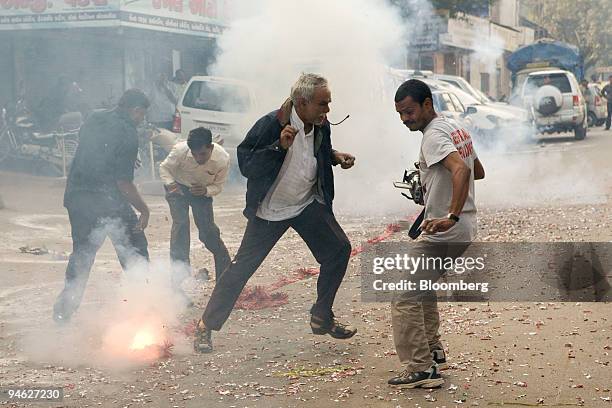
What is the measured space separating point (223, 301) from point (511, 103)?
20436mm

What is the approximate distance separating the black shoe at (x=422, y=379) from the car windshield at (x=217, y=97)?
1030 cm

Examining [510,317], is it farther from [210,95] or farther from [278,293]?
[210,95]

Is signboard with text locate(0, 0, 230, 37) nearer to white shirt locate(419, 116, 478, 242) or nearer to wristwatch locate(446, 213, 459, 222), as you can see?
white shirt locate(419, 116, 478, 242)

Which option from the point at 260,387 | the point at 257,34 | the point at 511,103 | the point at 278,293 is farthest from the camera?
the point at 511,103

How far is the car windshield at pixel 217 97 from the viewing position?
14.8 metres

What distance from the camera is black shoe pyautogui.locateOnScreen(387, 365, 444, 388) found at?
15.5ft

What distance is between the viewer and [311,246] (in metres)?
5.47

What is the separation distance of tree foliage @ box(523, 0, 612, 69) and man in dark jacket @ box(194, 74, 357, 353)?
41071 mm

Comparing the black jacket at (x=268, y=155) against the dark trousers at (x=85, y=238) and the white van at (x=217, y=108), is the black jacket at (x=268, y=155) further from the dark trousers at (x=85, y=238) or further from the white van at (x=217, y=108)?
the white van at (x=217, y=108)

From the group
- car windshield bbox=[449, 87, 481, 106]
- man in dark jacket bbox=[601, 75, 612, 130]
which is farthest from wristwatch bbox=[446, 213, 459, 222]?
man in dark jacket bbox=[601, 75, 612, 130]

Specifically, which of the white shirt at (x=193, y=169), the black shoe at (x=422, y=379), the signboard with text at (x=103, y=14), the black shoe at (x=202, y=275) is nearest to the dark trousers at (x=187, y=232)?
the white shirt at (x=193, y=169)

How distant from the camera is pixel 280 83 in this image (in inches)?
614

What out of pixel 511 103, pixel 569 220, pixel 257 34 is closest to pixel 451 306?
A: pixel 569 220

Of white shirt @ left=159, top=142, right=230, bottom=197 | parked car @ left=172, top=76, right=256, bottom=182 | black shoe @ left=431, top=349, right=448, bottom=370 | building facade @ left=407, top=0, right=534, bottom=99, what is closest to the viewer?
black shoe @ left=431, top=349, right=448, bottom=370
